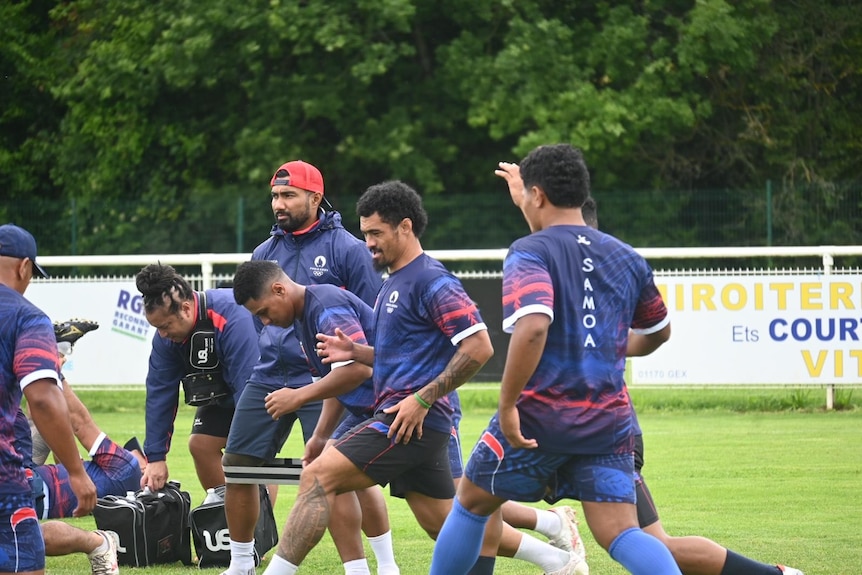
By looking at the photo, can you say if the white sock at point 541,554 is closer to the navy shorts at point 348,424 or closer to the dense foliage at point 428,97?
the navy shorts at point 348,424

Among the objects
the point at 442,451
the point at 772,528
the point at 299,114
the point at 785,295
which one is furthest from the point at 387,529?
the point at 299,114

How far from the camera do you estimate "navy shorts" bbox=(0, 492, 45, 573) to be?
5320mm

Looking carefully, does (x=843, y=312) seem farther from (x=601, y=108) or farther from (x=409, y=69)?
(x=409, y=69)

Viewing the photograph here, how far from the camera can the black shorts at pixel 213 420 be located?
27.1ft

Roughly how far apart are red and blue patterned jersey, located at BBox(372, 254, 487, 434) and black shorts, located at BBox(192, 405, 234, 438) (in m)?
2.44

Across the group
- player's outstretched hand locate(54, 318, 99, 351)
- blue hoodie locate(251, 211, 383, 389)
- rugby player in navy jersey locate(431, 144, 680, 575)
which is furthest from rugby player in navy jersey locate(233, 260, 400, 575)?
player's outstretched hand locate(54, 318, 99, 351)

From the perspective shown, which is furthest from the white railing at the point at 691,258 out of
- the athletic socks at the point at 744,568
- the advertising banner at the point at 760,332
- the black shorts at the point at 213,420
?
the athletic socks at the point at 744,568

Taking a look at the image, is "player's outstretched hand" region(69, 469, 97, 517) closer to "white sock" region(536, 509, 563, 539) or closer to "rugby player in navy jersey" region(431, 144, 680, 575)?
"rugby player in navy jersey" region(431, 144, 680, 575)

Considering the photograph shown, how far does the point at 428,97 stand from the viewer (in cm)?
2642

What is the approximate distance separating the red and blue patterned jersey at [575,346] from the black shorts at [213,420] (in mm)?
3480

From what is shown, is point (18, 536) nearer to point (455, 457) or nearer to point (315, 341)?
point (315, 341)

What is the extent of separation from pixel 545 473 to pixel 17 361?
7.19ft

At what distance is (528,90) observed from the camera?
24297 millimetres

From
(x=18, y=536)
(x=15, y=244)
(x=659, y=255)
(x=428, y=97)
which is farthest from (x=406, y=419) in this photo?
(x=428, y=97)
